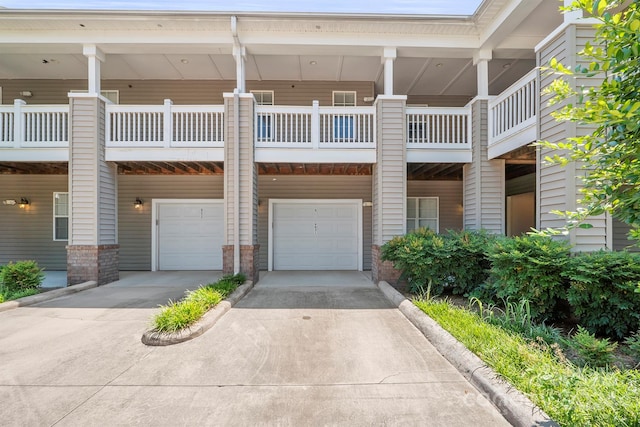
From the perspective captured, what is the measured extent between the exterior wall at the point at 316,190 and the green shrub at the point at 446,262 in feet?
11.5

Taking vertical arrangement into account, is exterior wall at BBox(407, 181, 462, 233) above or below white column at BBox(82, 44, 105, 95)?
below

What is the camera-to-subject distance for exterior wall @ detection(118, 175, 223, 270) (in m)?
9.70

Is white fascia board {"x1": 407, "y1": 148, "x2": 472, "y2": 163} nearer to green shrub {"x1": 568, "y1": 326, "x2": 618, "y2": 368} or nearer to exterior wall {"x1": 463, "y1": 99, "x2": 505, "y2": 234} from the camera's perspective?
exterior wall {"x1": 463, "y1": 99, "x2": 505, "y2": 234}

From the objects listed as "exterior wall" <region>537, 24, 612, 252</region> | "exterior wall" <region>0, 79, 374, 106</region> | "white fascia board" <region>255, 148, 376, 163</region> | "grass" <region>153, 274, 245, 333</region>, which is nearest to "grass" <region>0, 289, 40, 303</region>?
"grass" <region>153, 274, 245, 333</region>

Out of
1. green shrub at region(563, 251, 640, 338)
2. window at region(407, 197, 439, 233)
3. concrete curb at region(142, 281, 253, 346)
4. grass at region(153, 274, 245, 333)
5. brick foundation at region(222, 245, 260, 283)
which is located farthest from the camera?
window at region(407, 197, 439, 233)

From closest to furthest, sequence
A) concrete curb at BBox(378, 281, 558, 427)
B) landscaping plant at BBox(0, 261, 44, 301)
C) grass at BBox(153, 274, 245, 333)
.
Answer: concrete curb at BBox(378, 281, 558, 427)
grass at BBox(153, 274, 245, 333)
landscaping plant at BBox(0, 261, 44, 301)

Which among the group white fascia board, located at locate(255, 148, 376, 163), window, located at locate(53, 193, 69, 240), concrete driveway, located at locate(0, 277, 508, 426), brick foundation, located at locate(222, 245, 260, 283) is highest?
white fascia board, located at locate(255, 148, 376, 163)

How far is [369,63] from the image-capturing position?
8562 mm

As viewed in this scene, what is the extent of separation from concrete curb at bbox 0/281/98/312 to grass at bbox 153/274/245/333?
3.00m

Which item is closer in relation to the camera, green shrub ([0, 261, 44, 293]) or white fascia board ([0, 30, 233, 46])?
green shrub ([0, 261, 44, 293])

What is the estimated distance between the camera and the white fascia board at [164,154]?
25.1 ft

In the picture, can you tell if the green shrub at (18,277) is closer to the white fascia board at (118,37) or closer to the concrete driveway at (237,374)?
the concrete driveway at (237,374)

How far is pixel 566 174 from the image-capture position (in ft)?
16.4

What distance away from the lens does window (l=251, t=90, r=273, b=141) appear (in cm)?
788
